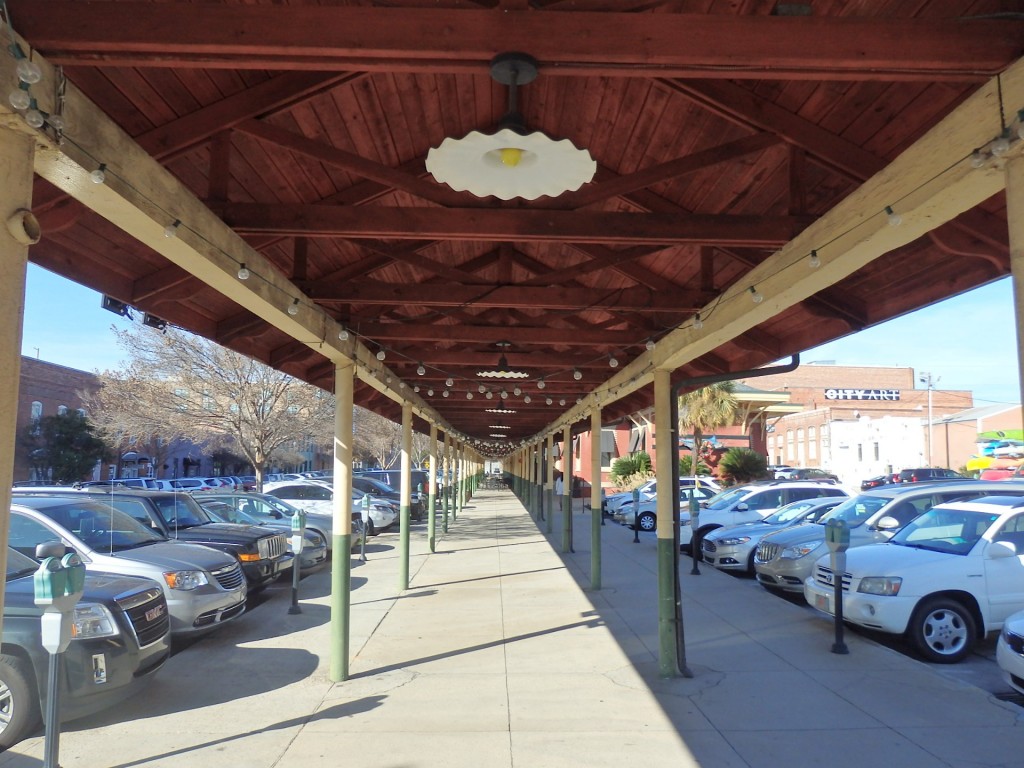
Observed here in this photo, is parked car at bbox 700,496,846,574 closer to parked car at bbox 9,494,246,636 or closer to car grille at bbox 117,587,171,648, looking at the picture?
parked car at bbox 9,494,246,636

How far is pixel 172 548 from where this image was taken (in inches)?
360

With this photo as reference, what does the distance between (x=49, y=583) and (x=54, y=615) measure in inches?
8.8

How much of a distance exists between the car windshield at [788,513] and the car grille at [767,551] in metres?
2.77

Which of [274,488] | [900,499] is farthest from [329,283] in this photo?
[274,488]

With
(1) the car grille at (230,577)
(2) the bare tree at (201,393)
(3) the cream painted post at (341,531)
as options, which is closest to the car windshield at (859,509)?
(3) the cream painted post at (341,531)

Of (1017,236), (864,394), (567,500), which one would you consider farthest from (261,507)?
(864,394)

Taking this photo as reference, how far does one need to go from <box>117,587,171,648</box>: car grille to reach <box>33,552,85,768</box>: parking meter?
175 centimetres

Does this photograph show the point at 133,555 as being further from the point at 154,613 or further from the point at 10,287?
the point at 10,287

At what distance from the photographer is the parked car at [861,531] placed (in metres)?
11.4

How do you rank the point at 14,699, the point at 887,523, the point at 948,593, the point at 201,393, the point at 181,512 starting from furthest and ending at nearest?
the point at 201,393 → the point at 181,512 → the point at 887,523 → the point at 948,593 → the point at 14,699

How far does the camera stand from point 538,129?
17.8 feet

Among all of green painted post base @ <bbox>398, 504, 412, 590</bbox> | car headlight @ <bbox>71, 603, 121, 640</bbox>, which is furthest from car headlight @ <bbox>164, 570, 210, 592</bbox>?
green painted post base @ <bbox>398, 504, 412, 590</bbox>

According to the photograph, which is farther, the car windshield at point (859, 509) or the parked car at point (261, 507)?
the parked car at point (261, 507)

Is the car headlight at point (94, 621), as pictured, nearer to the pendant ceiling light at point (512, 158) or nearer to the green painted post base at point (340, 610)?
the green painted post base at point (340, 610)
